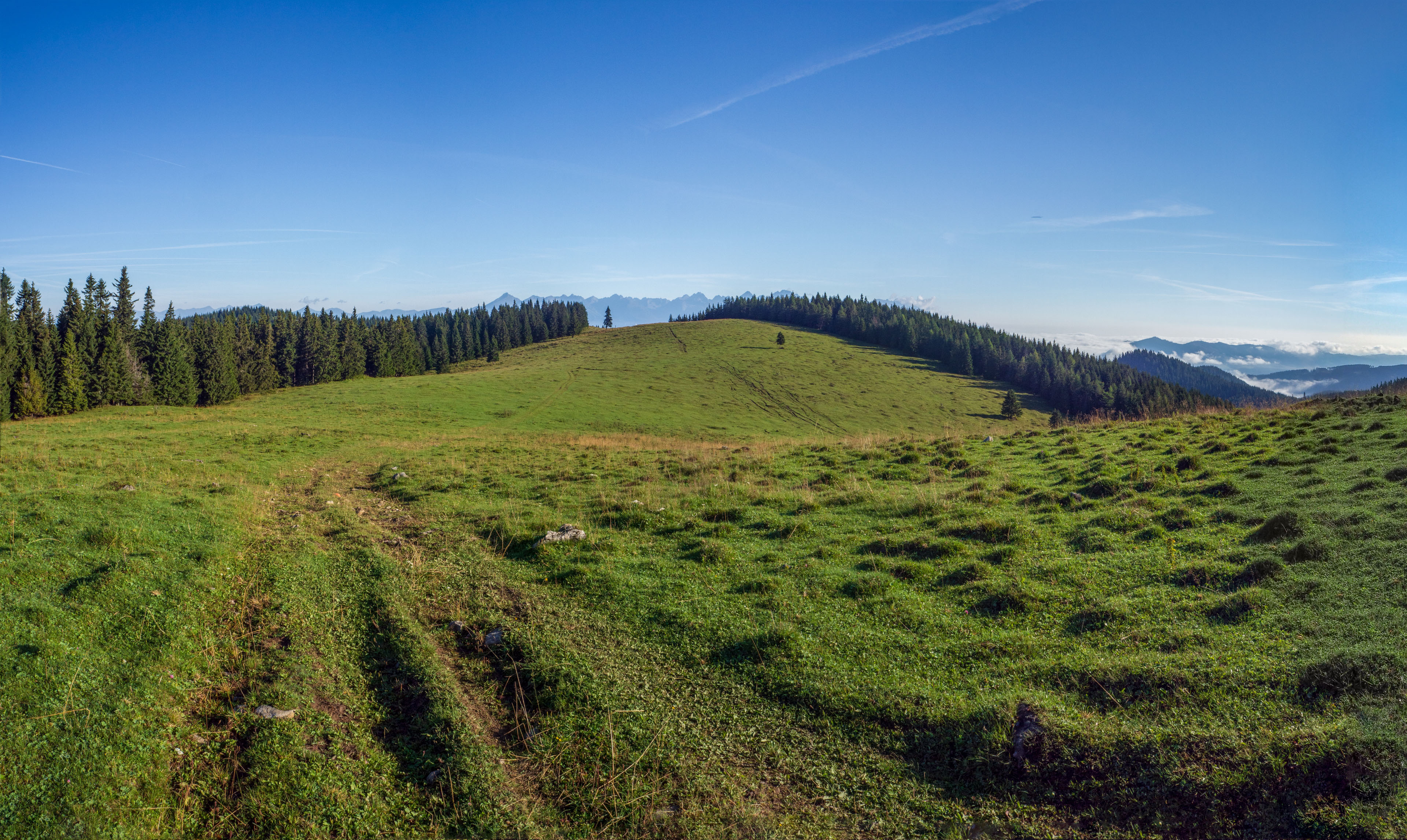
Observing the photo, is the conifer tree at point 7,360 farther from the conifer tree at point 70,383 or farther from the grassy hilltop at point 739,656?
the grassy hilltop at point 739,656

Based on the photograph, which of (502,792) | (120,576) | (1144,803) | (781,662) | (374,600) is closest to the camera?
(1144,803)

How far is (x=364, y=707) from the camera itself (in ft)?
23.8

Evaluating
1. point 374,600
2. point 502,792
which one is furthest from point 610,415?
point 502,792

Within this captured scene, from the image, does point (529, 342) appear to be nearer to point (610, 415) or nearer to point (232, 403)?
point (232, 403)

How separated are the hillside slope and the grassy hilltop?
14880mm

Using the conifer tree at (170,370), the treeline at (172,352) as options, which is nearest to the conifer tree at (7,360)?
the treeline at (172,352)

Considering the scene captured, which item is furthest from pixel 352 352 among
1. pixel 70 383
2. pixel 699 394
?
pixel 699 394

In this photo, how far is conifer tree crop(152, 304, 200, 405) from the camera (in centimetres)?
6650

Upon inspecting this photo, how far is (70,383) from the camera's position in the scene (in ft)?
185

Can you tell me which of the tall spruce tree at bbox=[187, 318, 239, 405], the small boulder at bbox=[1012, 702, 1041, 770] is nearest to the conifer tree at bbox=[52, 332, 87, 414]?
the tall spruce tree at bbox=[187, 318, 239, 405]

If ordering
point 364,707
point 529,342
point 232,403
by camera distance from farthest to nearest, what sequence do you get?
1. point 529,342
2. point 232,403
3. point 364,707

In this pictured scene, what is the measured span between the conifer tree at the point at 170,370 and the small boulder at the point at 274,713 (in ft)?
272

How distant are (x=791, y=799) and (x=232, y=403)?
8258 cm

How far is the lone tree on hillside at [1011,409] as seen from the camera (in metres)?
75.1
